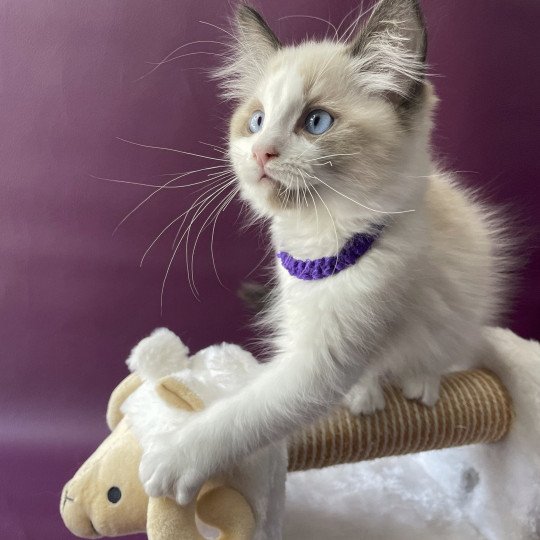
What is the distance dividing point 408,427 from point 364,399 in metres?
0.09

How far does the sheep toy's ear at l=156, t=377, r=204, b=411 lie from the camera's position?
0.83 m

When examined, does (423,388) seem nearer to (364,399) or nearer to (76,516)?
(364,399)

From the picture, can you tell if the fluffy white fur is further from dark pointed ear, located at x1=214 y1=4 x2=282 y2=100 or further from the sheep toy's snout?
dark pointed ear, located at x1=214 y1=4 x2=282 y2=100

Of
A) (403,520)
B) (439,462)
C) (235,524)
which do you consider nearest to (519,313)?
(439,462)

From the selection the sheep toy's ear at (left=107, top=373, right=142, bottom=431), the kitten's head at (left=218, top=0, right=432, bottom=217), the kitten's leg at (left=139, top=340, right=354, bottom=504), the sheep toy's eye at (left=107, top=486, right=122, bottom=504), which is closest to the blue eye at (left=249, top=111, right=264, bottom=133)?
the kitten's head at (left=218, top=0, right=432, bottom=217)

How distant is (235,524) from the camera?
72 cm

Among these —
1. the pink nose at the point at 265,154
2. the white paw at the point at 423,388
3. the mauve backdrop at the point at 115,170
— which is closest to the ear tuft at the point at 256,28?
the pink nose at the point at 265,154

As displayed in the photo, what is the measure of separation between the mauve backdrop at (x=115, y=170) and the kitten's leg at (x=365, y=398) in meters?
0.65

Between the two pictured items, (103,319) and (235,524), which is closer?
(235,524)

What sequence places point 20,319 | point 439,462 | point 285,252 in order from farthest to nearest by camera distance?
point 20,319
point 439,462
point 285,252

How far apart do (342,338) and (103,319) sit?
0.89 meters

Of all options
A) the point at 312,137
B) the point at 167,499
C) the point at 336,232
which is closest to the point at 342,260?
the point at 336,232

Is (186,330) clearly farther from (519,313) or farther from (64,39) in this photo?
(519,313)

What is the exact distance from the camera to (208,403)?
85 centimetres
